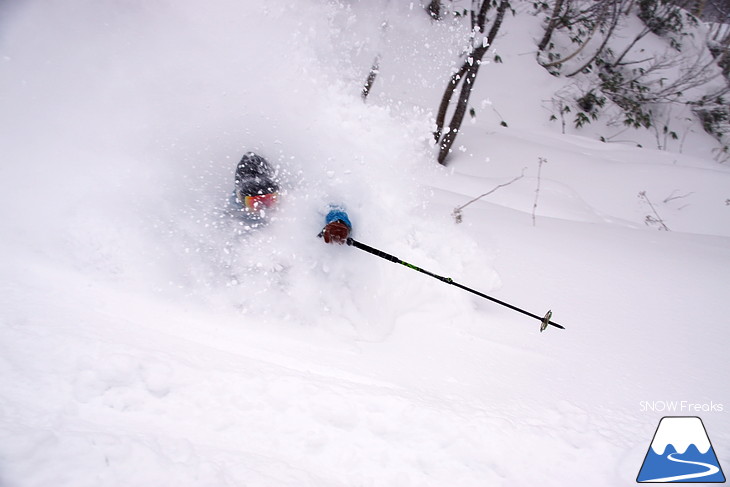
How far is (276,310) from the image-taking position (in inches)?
122

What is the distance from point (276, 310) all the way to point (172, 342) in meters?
0.86

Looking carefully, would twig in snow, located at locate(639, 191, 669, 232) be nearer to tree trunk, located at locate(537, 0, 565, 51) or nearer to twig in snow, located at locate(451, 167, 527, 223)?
twig in snow, located at locate(451, 167, 527, 223)

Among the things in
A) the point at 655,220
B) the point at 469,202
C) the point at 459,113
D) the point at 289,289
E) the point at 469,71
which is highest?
the point at 469,71

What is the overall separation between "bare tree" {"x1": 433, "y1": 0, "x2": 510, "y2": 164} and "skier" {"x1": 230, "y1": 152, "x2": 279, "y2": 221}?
379cm

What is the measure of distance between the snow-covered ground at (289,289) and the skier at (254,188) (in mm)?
190

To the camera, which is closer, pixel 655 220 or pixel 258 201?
pixel 258 201

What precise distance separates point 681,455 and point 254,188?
353cm

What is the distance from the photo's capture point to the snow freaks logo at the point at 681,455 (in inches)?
79.8

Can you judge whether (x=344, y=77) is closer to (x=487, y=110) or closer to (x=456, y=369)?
(x=456, y=369)

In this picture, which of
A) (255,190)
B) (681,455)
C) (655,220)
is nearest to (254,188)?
(255,190)

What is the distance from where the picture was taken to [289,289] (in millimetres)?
3285

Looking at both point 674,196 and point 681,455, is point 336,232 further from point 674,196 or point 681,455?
point 674,196

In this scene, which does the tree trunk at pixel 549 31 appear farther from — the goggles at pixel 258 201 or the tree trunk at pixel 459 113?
the goggles at pixel 258 201

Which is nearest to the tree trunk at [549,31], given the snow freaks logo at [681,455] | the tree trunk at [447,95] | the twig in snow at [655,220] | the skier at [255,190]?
the tree trunk at [447,95]
